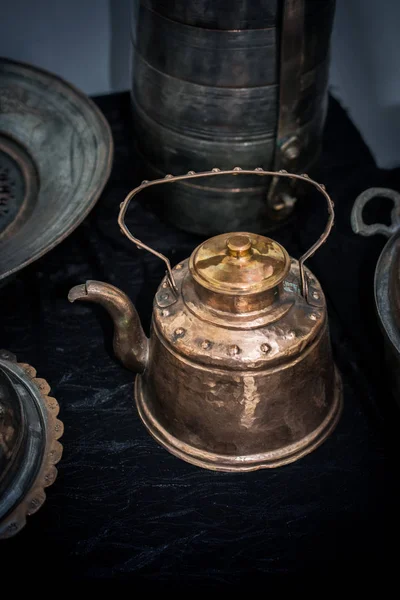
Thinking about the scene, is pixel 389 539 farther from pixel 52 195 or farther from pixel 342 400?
pixel 52 195

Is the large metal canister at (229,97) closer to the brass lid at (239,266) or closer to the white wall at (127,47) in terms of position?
the brass lid at (239,266)

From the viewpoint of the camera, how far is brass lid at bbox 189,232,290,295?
1.34 meters

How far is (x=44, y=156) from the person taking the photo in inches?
78.7

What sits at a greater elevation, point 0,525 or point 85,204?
point 85,204

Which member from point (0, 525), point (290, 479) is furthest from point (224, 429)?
point (0, 525)

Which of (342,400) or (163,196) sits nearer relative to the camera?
(342,400)

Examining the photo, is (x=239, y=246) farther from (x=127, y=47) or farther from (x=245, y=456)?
(x=127, y=47)

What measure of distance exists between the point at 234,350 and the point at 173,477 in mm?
370

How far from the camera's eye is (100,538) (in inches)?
57.1

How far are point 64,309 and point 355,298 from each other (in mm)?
781

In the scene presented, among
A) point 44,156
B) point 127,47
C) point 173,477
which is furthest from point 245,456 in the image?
point 127,47

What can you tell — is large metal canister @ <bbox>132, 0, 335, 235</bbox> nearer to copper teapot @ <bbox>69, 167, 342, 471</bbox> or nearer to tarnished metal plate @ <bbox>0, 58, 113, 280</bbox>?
tarnished metal plate @ <bbox>0, 58, 113, 280</bbox>

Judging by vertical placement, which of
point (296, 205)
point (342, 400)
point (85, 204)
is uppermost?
point (85, 204)

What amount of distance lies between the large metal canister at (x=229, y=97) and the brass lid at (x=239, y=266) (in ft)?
1.60
